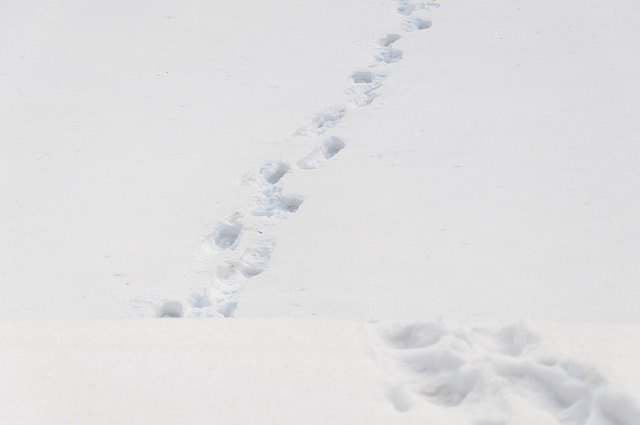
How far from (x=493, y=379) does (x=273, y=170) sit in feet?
5.70

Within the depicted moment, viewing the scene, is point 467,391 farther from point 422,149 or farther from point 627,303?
point 422,149

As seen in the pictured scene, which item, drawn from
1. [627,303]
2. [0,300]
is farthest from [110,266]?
[627,303]

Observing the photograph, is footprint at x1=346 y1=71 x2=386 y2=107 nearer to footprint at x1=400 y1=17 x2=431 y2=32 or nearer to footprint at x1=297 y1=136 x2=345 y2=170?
footprint at x1=297 y1=136 x2=345 y2=170

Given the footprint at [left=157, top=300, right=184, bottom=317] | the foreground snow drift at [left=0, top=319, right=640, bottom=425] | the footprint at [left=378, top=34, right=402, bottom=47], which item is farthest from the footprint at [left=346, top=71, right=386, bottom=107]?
the foreground snow drift at [left=0, top=319, right=640, bottom=425]

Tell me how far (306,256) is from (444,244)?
1.50ft

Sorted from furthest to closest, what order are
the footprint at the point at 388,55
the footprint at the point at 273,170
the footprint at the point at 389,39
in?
the footprint at the point at 389,39 → the footprint at the point at 388,55 → the footprint at the point at 273,170

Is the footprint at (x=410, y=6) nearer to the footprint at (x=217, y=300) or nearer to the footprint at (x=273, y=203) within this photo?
the footprint at (x=273, y=203)

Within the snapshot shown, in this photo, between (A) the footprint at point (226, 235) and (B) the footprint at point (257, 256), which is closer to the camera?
(B) the footprint at point (257, 256)

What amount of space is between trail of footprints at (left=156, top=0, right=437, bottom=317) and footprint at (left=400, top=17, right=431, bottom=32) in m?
0.59

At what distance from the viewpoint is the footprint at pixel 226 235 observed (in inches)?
112

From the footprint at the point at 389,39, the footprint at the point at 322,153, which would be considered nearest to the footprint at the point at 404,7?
the footprint at the point at 389,39

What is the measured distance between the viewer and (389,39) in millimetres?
4402

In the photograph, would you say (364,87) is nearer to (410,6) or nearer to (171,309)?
(410,6)

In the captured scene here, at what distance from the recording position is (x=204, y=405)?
1.61 meters
